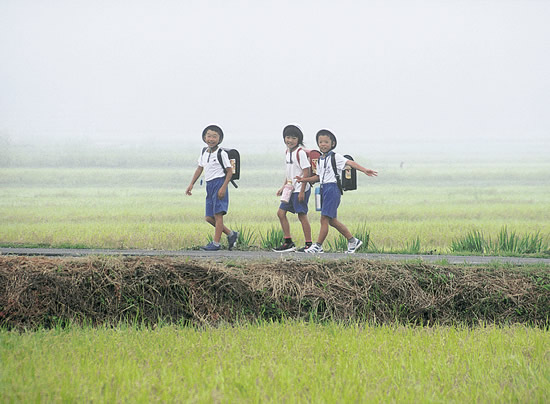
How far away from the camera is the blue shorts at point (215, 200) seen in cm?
1285

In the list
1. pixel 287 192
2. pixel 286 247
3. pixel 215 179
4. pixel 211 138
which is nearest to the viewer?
pixel 287 192

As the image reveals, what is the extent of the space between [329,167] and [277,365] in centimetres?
656

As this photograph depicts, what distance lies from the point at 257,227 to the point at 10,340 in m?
8.49

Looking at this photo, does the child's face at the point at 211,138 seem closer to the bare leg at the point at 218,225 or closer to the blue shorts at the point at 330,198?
the bare leg at the point at 218,225

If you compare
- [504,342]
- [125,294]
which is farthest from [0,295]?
[504,342]

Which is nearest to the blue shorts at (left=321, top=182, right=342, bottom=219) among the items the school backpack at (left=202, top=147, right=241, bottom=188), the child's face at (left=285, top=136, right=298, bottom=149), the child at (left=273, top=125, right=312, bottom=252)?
the child at (left=273, top=125, right=312, bottom=252)

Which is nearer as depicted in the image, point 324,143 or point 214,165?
point 324,143

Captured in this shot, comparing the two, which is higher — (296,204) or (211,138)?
(211,138)

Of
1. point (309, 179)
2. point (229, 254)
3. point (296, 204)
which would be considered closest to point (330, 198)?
point (309, 179)

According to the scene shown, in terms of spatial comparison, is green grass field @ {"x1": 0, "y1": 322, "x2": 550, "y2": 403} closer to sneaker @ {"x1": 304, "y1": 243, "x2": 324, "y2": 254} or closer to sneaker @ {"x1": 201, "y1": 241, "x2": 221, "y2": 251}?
sneaker @ {"x1": 304, "y1": 243, "x2": 324, "y2": 254}

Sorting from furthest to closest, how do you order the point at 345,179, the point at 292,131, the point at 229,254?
1. the point at 292,131
2. the point at 345,179
3. the point at 229,254

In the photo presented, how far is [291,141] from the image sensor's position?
495 inches

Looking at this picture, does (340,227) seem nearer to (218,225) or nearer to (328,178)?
(328,178)

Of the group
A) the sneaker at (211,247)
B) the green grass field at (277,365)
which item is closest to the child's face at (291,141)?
the sneaker at (211,247)
